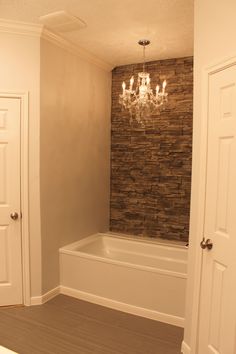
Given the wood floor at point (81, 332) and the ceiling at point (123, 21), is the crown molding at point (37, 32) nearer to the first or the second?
A: the ceiling at point (123, 21)

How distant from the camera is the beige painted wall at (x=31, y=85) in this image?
300 cm

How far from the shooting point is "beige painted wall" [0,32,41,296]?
300cm

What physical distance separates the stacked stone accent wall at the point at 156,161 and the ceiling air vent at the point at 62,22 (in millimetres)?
1389

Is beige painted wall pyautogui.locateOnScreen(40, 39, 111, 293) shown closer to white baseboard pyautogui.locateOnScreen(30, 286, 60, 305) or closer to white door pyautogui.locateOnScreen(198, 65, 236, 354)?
white baseboard pyautogui.locateOnScreen(30, 286, 60, 305)

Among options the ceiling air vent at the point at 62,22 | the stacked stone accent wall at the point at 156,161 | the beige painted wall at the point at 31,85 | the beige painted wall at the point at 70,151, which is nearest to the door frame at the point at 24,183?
the beige painted wall at the point at 31,85

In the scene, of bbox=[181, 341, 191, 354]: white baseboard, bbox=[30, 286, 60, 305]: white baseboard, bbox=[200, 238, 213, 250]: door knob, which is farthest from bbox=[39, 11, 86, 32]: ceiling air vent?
bbox=[181, 341, 191, 354]: white baseboard

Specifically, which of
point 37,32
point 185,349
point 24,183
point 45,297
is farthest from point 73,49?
point 185,349

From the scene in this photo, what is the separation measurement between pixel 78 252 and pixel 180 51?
2.63 meters

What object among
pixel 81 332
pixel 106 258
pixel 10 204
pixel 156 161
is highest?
pixel 156 161

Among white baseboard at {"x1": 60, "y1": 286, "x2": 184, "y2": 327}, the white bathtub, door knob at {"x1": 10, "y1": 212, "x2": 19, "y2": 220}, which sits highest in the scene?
door knob at {"x1": 10, "y1": 212, "x2": 19, "y2": 220}

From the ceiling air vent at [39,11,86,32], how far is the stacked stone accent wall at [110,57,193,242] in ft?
4.56

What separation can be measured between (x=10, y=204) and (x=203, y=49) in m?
2.26

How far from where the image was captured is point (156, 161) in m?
4.18

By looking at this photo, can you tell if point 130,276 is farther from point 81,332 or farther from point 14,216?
point 14,216
